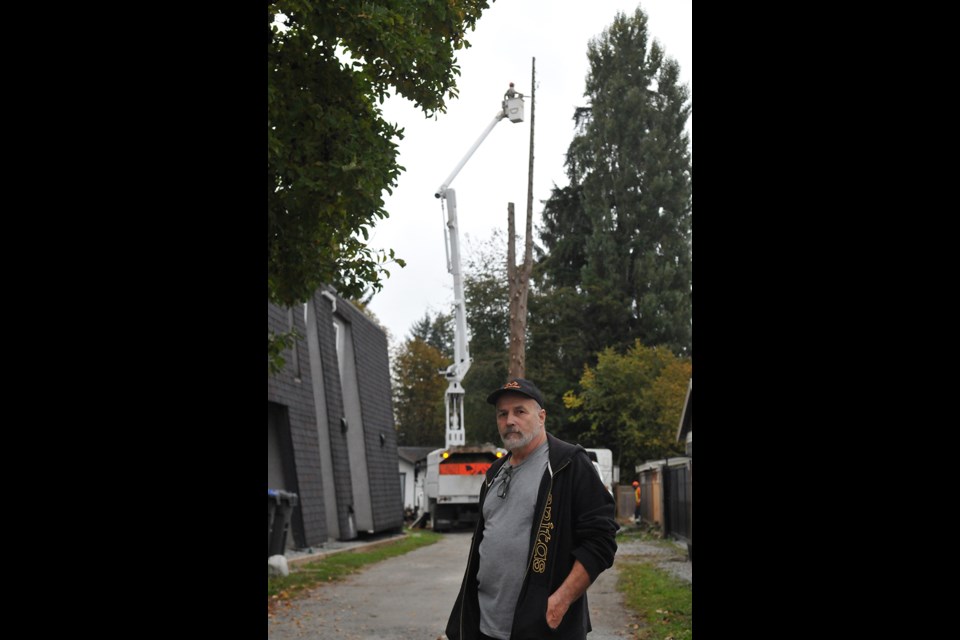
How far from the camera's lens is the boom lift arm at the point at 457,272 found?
2128cm

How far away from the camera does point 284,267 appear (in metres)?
7.74

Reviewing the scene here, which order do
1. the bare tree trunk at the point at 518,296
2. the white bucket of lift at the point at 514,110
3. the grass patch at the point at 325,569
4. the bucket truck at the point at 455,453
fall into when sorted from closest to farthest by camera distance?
the grass patch at the point at 325,569, the bare tree trunk at the point at 518,296, the white bucket of lift at the point at 514,110, the bucket truck at the point at 455,453

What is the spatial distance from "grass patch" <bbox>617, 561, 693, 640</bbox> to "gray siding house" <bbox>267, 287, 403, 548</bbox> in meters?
5.14

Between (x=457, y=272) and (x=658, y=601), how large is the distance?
14.3 meters

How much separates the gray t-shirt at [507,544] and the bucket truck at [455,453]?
762 inches

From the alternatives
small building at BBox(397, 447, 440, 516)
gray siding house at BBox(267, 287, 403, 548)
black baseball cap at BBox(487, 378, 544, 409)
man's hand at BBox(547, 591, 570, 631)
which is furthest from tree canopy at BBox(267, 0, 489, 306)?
small building at BBox(397, 447, 440, 516)

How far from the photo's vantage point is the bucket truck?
24.4 metres

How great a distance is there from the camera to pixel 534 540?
12.6ft

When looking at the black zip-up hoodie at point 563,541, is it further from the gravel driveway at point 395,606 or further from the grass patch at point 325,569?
the grass patch at point 325,569

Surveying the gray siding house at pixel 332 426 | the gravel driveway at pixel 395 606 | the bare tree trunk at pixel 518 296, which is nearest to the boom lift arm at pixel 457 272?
the bare tree trunk at pixel 518 296
